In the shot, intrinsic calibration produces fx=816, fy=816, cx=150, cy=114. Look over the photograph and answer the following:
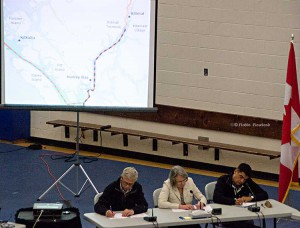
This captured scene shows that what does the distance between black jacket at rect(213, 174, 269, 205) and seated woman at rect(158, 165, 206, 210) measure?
0.18 meters

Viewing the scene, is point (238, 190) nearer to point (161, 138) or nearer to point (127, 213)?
point (127, 213)

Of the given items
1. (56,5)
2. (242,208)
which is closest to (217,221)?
(242,208)

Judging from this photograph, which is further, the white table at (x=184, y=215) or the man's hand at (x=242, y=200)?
the man's hand at (x=242, y=200)

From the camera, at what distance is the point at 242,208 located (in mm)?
8711

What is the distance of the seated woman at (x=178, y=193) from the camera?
8625 mm

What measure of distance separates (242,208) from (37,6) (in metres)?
3.62

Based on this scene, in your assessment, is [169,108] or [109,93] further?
[169,108]

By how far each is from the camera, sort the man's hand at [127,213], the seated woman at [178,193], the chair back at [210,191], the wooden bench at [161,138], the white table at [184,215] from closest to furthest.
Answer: the white table at [184,215]
the man's hand at [127,213]
the seated woman at [178,193]
the chair back at [210,191]
the wooden bench at [161,138]

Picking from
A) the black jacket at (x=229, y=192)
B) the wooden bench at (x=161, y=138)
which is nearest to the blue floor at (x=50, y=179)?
the wooden bench at (x=161, y=138)

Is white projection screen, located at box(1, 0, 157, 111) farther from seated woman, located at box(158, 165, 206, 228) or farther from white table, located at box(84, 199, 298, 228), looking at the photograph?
white table, located at box(84, 199, 298, 228)

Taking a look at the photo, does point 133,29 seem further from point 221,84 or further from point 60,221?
point 60,221

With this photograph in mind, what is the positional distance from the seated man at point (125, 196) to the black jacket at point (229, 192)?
84 centimetres

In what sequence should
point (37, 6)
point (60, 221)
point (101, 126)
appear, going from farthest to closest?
point (101, 126) → point (37, 6) → point (60, 221)

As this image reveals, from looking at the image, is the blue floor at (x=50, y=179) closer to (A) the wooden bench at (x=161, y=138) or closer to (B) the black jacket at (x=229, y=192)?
(A) the wooden bench at (x=161, y=138)
